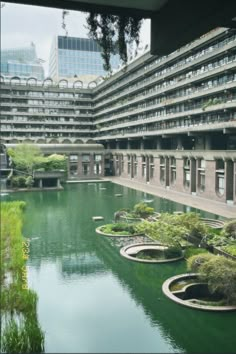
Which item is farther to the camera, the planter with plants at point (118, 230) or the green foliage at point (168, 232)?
the planter with plants at point (118, 230)

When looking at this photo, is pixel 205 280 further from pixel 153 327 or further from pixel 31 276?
pixel 31 276

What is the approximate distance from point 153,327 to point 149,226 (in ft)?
35.7

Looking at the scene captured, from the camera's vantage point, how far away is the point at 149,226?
26859 mm

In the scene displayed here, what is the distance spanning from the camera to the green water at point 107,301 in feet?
50.2

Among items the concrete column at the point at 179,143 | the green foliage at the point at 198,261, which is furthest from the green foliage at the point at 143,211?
the concrete column at the point at 179,143

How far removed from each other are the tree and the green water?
30.5 meters

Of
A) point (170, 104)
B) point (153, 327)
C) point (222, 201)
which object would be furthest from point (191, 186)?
point (153, 327)

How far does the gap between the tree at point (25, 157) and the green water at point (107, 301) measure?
30499mm

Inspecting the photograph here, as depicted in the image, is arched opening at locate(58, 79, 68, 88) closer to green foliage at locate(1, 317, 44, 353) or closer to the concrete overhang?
the concrete overhang

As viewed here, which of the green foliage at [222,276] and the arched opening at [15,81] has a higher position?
the arched opening at [15,81]

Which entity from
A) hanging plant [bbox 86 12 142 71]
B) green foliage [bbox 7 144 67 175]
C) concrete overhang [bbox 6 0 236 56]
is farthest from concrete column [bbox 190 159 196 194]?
concrete overhang [bbox 6 0 236 56]

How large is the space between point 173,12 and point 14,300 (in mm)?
6518

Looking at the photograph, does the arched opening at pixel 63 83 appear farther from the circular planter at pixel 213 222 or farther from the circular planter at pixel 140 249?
the circular planter at pixel 140 249

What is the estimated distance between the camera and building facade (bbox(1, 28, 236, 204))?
45134mm
